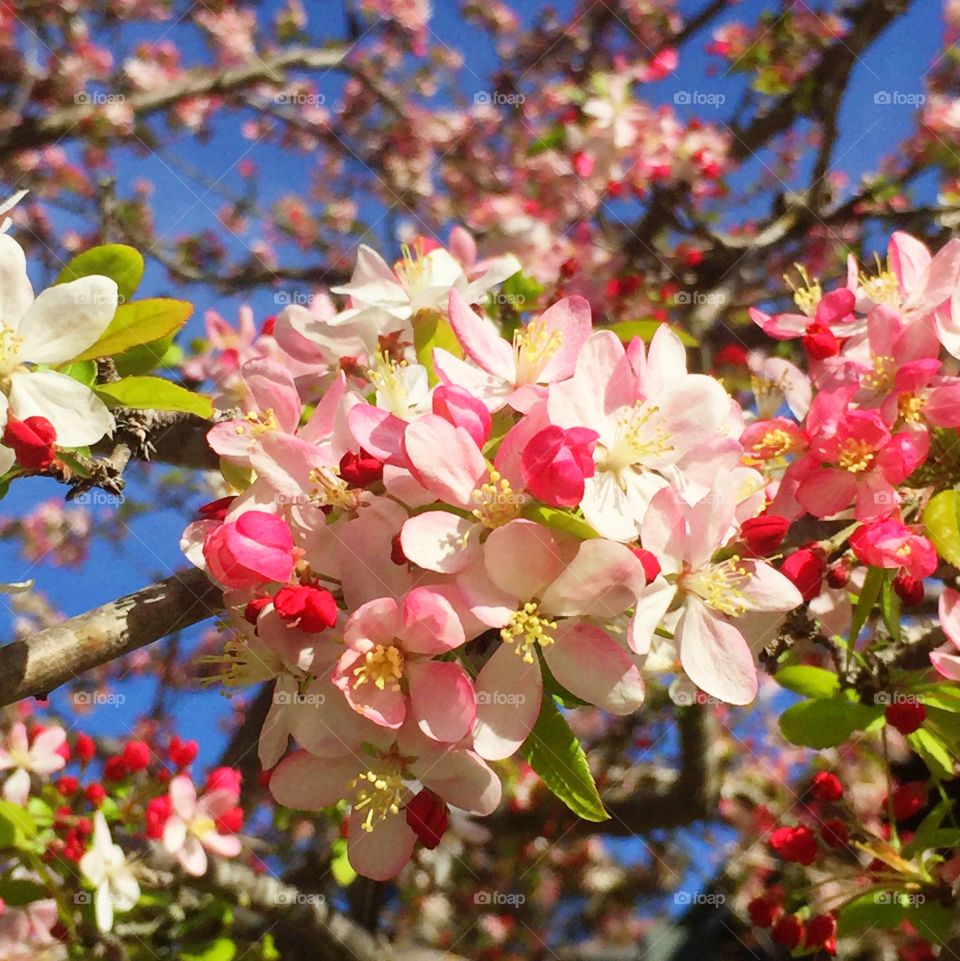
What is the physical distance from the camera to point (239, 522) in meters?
0.87

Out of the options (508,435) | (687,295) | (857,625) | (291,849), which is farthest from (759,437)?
(291,849)

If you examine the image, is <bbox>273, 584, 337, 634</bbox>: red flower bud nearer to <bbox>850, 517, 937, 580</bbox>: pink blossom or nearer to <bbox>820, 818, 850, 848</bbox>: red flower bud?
<bbox>850, 517, 937, 580</bbox>: pink blossom

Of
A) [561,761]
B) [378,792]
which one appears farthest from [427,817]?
[561,761]

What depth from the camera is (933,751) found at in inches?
49.0

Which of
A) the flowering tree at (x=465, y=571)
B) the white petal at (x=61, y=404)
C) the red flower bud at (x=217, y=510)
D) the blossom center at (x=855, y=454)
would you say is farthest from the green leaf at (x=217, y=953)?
the blossom center at (x=855, y=454)

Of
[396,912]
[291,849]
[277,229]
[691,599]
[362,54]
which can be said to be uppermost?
[691,599]

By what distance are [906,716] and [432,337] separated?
82cm

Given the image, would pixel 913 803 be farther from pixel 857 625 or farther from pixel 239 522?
pixel 239 522

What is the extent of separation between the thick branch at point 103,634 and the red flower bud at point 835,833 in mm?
1188

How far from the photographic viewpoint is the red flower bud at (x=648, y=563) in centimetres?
85

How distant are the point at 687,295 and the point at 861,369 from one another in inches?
72.4

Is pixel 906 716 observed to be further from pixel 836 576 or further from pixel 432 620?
pixel 432 620

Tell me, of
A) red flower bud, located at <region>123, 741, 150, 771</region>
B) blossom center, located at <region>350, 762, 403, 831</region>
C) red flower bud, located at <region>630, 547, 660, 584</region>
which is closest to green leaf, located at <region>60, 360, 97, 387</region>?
blossom center, located at <region>350, 762, 403, 831</region>

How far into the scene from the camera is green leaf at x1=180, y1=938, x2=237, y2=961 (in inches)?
76.5
